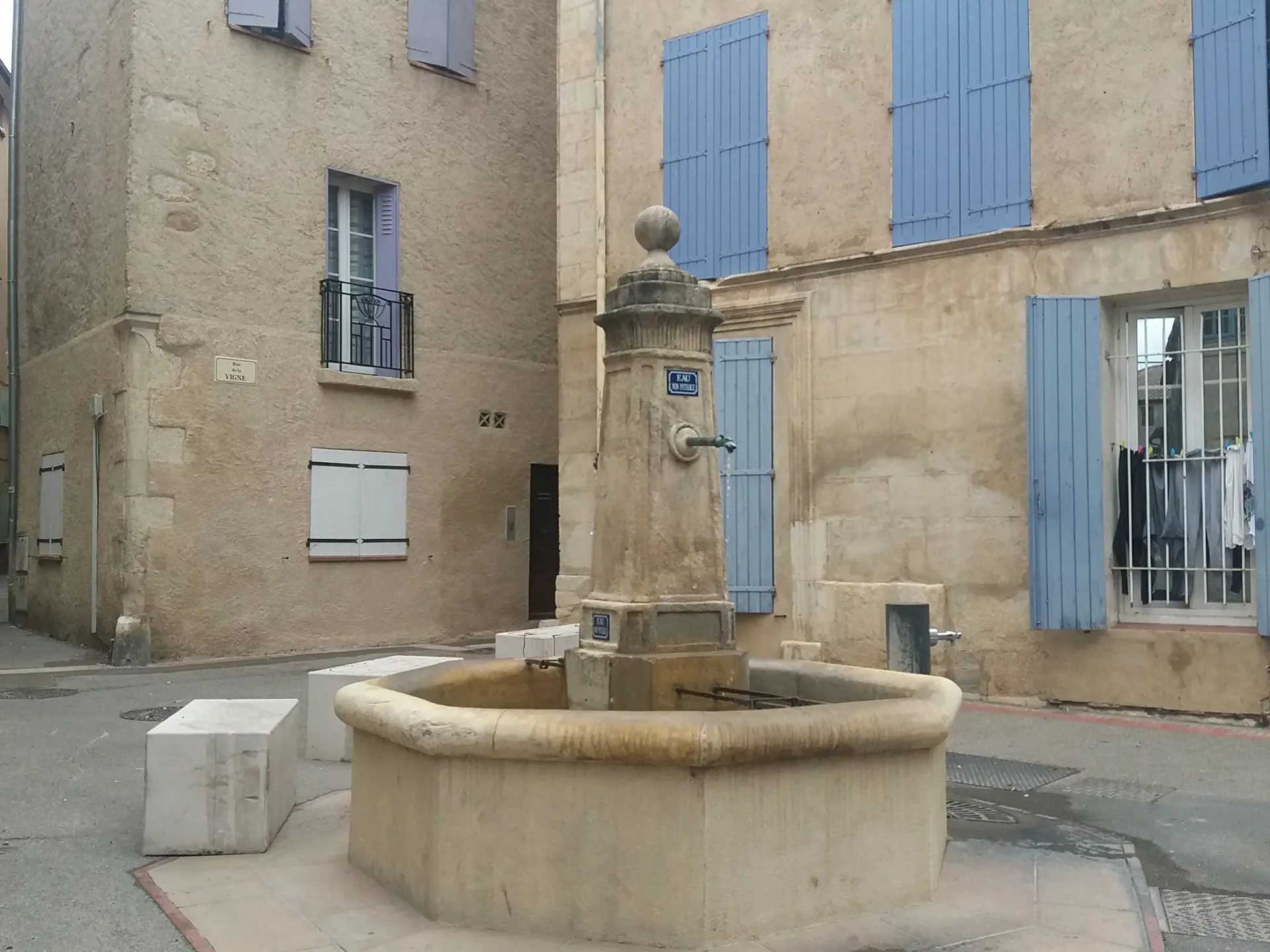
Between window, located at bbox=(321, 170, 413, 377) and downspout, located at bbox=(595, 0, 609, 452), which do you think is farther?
window, located at bbox=(321, 170, 413, 377)

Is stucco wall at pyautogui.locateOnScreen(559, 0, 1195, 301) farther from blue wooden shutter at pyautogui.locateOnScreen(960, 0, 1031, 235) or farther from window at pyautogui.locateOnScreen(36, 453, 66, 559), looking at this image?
window at pyautogui.locateOnScreen(36, 453, 66, 559)

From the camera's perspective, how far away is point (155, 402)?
11109mm

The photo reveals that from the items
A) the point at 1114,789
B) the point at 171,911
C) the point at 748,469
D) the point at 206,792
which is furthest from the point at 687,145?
the point at 171,911

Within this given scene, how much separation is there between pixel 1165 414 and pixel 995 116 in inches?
103

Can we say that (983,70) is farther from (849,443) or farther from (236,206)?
(236,206)

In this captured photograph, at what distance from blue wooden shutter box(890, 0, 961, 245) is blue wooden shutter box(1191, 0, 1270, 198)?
5.77 ft

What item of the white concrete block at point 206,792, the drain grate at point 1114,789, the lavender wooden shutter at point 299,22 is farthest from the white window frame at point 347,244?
the drain grate at point 1114,789

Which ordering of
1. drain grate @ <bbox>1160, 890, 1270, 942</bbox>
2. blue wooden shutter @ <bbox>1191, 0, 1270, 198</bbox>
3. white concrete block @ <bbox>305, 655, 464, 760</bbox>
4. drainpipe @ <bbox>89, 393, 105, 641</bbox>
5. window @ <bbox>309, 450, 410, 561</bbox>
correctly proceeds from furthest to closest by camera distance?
window @ <bbox>309, 450, 410, 561</bbox> < drainpipe @ <bbox>89, 393, 105, 641</bbox> < blue wooden shutter @ <bbox>1191, 0, 1270, 198</bbox> < white concrete block @ <bbox>305, 655, 464, 760</bbox> < drain grate @ <bbox>1160, 890, 1270, 942</bbox>

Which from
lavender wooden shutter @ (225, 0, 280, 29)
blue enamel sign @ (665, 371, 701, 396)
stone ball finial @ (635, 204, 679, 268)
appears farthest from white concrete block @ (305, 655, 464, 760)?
lavender wooden shutter @ (225, 0, 280, 29)

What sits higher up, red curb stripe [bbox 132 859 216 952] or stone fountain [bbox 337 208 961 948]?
stone fountain [bbox 337 208 961 948]

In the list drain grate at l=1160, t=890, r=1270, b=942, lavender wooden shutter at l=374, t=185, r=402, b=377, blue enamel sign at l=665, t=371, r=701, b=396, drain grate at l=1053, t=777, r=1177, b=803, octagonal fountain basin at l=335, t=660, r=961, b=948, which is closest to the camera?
octagonal fountain basin at l=335, t=660, r=961, b=948

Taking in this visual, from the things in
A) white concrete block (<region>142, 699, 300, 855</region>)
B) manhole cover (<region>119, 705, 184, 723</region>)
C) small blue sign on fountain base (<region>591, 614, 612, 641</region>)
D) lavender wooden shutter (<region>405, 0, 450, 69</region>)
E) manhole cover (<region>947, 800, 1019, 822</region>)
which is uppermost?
lavender wooden shutter (<region>405, 0, 450, 69</region>)

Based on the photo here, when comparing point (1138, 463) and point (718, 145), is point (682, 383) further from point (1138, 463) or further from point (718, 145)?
point (718, 145)

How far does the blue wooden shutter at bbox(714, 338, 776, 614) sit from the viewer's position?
9.71 m
